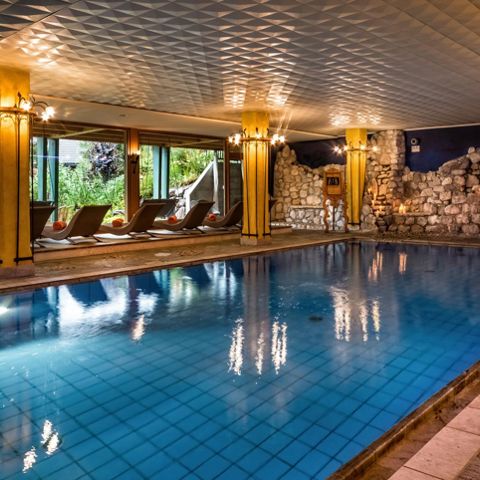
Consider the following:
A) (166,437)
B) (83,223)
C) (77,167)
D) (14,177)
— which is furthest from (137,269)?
(77,167)

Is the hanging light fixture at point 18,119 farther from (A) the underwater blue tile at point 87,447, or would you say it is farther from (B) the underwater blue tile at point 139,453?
(B) the underwater blue tile at point 139,453

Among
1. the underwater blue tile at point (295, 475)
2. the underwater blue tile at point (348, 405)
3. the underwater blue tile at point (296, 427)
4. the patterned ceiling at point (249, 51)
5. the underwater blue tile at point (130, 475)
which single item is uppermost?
the patterned ceiling at point (249, 51)

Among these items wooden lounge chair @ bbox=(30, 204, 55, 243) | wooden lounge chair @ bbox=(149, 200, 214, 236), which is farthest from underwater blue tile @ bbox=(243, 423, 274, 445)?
wooden lounge chair @ bbox=(149, 200, 214, 236)

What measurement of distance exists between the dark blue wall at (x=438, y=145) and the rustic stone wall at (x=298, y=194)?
2.57 m

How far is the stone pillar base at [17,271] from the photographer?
24.5 ft

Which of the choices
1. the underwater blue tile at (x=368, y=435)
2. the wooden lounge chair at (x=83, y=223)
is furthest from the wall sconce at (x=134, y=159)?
the underwater blue tile at (x=368, y=435)

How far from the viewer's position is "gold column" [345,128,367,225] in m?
14.7

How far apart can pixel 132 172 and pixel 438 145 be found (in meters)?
9.41

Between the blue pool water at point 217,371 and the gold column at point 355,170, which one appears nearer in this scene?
the blue pool water at point 217,371

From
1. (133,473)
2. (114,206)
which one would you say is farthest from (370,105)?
(133,473)

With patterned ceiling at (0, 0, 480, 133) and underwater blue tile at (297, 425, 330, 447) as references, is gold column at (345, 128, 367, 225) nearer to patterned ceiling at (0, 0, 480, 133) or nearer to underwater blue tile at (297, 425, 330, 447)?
patterned ceiling at (0, 0, 480, 133)

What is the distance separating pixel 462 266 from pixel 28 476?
8.65 meters

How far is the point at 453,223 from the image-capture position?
14289mm

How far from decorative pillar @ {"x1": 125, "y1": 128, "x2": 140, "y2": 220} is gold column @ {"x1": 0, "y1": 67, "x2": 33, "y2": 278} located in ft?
22.2
